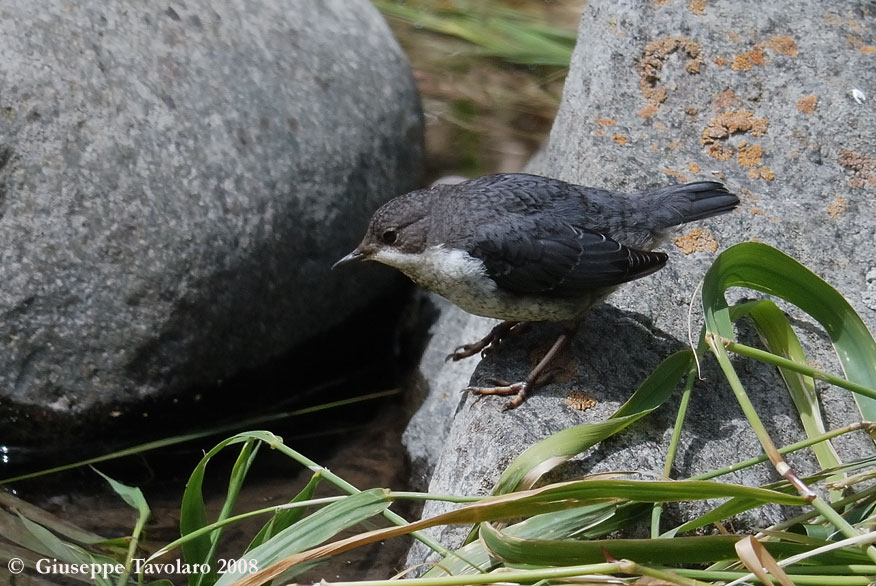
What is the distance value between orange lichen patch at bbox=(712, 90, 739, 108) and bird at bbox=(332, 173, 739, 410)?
0.82 meters

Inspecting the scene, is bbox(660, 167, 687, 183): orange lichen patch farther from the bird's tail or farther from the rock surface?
the bird's tail

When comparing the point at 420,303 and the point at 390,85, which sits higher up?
the point at 390,85

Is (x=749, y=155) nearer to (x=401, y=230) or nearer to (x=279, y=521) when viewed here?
(x=401, y=230)

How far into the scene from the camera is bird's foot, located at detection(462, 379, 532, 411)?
3326mm

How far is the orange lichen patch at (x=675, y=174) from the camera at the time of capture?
13.4ft

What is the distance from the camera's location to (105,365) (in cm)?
422

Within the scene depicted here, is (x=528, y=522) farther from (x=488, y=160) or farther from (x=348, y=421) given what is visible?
(x=488, y=160)

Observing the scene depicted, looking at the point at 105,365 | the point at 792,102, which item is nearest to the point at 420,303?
the point at 105,365

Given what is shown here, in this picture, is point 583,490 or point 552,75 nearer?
point 583,490

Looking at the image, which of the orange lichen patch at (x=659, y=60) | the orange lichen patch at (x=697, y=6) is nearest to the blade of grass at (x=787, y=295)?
the orange lichen patch at (x=659, y=60)

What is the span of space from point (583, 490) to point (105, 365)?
2.47 m

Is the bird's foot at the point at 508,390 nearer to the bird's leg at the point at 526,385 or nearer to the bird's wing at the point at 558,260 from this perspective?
the bird's leg at the point at 526,385

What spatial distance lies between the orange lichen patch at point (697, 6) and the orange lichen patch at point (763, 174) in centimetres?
95

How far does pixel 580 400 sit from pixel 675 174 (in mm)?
1266
